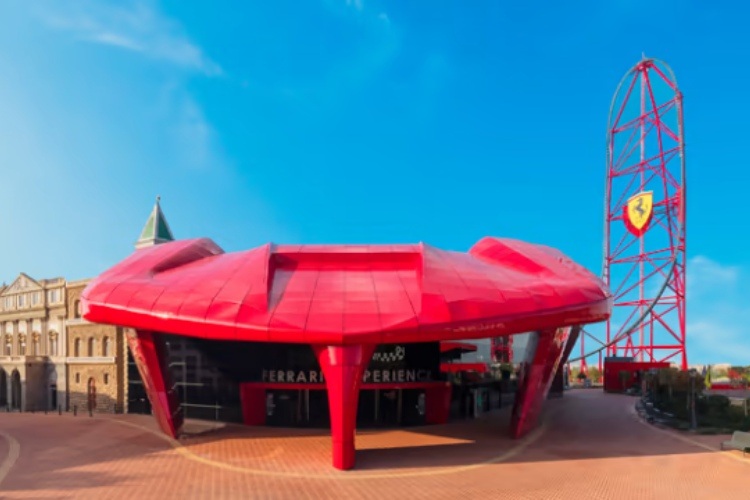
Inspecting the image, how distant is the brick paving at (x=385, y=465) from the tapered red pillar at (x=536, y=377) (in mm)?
1018

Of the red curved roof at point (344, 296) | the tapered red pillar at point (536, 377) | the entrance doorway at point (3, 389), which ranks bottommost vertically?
the entrance doorway at point (3, 389)

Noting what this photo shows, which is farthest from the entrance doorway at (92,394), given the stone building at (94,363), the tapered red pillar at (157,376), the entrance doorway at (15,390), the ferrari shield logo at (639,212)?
the ferrari shield logo at (639,212)

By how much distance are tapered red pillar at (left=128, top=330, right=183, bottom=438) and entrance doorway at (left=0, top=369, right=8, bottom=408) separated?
35937 millimetres

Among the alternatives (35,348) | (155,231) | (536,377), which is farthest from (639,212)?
(35,348)

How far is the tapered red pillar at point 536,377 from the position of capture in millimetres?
24469

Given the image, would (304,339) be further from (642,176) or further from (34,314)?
(642,176)

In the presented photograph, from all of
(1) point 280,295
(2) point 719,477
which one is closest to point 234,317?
(1) point 280,295

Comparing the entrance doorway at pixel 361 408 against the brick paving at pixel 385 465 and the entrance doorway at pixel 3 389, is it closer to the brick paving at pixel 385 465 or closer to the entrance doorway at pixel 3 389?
A: the brick paving at pixel 385 465

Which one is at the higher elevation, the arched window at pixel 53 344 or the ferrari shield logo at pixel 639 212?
the ferrari shield logo at pixel 639 212

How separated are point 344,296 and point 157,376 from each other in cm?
965

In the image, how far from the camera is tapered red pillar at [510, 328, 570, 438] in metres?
24.5

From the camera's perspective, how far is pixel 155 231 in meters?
46.4

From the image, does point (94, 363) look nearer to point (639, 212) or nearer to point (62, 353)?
point (62, 353)

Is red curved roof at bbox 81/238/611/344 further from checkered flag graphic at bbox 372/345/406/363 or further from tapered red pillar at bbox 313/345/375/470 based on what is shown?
checkered flag graphic at bbox 372/345/406/363
